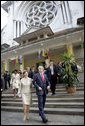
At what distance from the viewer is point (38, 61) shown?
1358 cm

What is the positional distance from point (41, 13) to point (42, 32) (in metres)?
5.90

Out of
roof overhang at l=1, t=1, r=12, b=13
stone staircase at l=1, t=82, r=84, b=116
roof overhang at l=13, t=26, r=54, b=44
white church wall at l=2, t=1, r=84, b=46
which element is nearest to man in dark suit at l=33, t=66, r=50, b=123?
stone staircase at l=1, t=82, r=84, b=116

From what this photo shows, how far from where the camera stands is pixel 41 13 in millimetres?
16781

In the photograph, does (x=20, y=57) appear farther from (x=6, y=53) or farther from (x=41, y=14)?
(x=41, y=14)

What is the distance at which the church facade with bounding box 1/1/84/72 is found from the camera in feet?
34.2

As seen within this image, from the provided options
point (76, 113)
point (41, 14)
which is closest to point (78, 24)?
point (41, 14)

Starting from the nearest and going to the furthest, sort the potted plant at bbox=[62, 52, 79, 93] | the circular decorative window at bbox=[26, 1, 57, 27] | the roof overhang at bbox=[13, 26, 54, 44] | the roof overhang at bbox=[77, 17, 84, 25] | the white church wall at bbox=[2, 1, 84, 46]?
1. the potted plant at bbox=[62, 52, 79, 93]
2. the roof overhang at bbox=[77, 17, 84, 25]
3. the roof overhang at bbox=[13, 26, 54, 44]
4. the white church wall at bbox=[2, 1, 84, 46]
5. the circular decorative window at bbox=[26, 1, 57, 27]

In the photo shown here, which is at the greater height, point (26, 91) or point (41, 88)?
point (41, 88)

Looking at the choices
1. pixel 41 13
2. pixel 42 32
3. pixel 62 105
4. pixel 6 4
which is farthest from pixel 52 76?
pixel 6 4

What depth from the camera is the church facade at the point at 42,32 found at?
10.4 meters

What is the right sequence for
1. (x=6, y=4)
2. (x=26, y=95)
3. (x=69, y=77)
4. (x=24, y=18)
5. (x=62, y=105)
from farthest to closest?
(x=6, y=4) < (x=24, y=18) < (x=69, y=77) < (x=62, y=105) < (x=26, y=95)

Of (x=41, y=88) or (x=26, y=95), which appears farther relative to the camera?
(x=26, y=95)

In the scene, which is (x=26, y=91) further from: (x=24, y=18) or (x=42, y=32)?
(x=24, y=18)

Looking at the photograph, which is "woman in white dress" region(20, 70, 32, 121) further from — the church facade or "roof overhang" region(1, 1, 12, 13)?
"roof overhang" region(1, 1, 12, 13)
